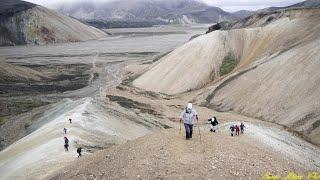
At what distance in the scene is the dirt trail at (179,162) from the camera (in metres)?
16.9

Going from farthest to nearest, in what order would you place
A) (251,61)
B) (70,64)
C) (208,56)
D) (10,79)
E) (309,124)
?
1. (70,64)
2. (10,79)
3. (208,56)
4. (251,61)
5. (309,124)

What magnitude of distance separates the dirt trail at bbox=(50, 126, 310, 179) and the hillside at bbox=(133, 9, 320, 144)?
70.2 feet

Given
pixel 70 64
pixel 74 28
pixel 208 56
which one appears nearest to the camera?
pixel 208 56

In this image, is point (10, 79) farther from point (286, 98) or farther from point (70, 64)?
point (286, 98)

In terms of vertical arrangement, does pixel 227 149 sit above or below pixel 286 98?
above

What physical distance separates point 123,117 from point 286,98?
602 inches

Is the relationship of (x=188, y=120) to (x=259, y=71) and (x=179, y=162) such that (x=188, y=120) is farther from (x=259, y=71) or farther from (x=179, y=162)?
(x=259, y=71)

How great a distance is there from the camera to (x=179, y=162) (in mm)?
17469

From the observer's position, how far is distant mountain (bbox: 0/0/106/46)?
558 feet

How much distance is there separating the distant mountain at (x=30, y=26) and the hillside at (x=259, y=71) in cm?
10004

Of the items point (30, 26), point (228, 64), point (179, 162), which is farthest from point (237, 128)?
point (30, 26)

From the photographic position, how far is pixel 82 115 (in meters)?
43.0

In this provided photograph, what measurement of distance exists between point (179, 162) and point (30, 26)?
162970mm

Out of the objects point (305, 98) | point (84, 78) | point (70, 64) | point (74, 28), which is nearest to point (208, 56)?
point (84, 78)
